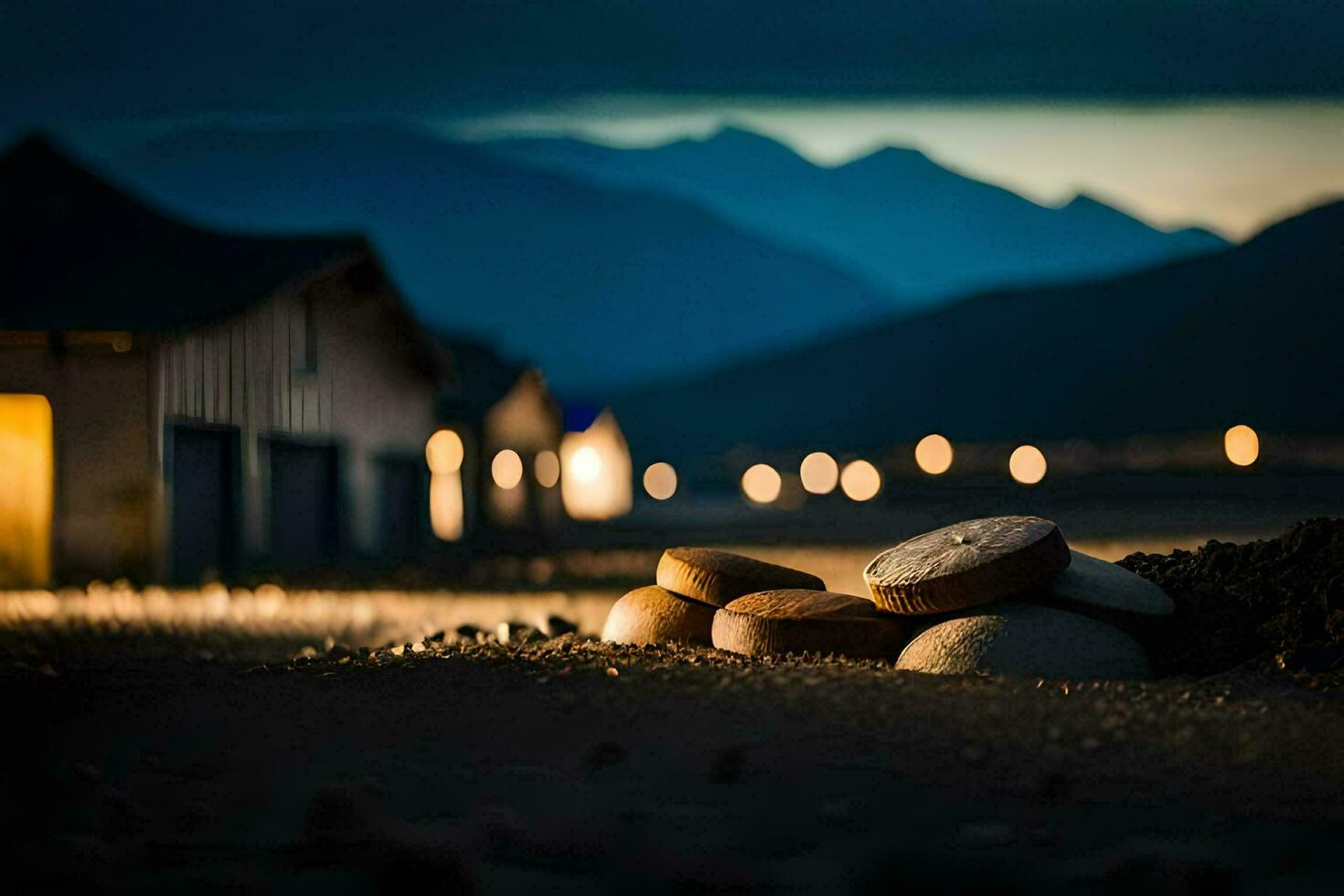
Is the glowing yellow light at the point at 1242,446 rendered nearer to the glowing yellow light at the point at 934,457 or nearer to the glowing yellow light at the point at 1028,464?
the glowing yellow light at the point at 1028,464

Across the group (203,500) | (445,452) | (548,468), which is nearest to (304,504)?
(203,500)

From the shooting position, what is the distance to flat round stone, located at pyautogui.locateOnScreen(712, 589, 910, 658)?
36.2 feet

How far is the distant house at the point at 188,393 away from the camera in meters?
22.1

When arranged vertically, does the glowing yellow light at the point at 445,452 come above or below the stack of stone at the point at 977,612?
above

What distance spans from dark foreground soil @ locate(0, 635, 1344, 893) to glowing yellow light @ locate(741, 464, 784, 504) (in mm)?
71419

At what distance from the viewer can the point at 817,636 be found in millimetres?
11094

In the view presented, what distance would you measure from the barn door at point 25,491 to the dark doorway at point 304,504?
412 cm

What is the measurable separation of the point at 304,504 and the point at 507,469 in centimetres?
1279

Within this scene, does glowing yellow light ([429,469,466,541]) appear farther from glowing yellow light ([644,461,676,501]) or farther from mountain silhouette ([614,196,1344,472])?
mountain silhouette ([614,196,1344,472])

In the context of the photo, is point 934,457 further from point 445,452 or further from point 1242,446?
point 445,452

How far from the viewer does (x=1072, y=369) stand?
13750 centimetres

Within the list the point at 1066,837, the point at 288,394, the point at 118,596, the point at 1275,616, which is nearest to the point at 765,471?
the point at 288,394

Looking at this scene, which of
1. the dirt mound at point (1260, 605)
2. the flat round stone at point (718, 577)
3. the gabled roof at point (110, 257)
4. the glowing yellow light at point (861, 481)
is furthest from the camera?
the glowing yellow light at point (861, 481)

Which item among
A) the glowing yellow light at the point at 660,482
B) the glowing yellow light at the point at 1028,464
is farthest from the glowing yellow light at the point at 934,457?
the glowing yellow light at the point at 660,482
